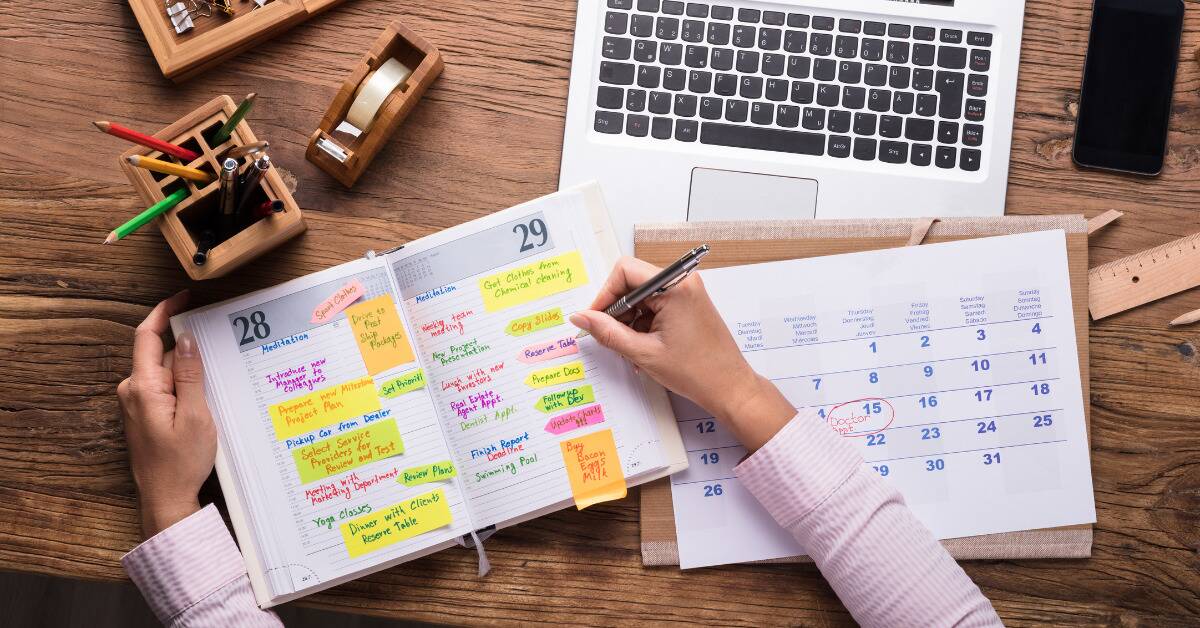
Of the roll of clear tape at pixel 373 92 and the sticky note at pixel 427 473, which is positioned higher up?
the roll of clear tape at pixel 373 92

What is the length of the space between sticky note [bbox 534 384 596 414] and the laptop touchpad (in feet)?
0.79

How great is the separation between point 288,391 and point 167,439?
13cm

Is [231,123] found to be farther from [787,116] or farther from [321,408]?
[787,116]

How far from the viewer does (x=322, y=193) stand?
3.02ft

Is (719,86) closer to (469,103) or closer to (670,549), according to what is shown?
(469,103)

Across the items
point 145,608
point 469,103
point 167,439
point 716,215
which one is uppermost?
point 469,103

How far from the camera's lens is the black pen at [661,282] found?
76 cm

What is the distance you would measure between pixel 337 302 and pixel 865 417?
61 centimetres

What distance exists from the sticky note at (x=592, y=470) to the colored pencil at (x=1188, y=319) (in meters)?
0.68

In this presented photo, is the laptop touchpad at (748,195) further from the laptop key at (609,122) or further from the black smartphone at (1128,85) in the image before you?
the black smartphone at (1128,85)

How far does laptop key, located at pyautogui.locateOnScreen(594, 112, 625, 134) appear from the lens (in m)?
0.92

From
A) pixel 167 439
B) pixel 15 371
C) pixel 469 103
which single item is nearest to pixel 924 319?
pixel 469 103

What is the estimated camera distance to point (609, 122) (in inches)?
36.3

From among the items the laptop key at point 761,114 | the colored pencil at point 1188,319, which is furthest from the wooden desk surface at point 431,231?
the laptop key at point 761,114
